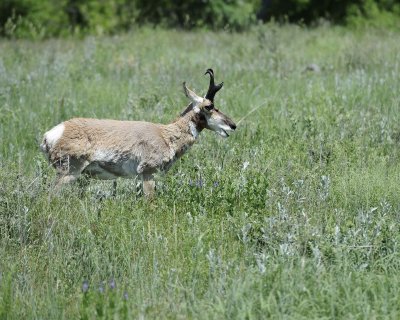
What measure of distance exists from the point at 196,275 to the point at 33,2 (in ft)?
64.7

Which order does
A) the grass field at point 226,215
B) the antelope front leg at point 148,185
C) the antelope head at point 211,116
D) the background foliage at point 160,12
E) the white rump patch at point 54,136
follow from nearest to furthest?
the grass field at point 226,215 < the antelope front leg at point 148,185 < the white rump patch at point 54,136 < the antelope head at point 211,116 < the background foliage at point 160,12

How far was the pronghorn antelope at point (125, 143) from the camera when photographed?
25.1ft

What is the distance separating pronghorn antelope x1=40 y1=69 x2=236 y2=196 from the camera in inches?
301

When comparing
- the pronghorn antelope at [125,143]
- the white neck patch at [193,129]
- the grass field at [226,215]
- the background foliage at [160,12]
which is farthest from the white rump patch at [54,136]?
the background foliage at [160,12]

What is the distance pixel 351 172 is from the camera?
23.6 feet

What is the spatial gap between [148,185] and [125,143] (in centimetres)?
58

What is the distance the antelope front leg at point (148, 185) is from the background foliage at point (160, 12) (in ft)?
48.8

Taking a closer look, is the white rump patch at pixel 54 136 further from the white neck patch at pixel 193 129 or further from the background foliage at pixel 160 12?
the background foliage at pixel 160 12

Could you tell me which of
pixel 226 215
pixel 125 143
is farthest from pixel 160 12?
pixel 226 215

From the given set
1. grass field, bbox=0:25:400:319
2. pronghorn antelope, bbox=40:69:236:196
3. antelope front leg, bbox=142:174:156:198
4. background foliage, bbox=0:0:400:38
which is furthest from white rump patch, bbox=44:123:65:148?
background foliage, bbox=0:0:400:38

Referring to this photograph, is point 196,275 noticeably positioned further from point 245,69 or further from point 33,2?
point 33,2

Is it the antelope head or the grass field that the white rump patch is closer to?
the grass field

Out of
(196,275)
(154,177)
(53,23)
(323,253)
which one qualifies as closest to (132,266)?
(196,275)

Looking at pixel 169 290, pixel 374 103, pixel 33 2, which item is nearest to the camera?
pixel 169 290
